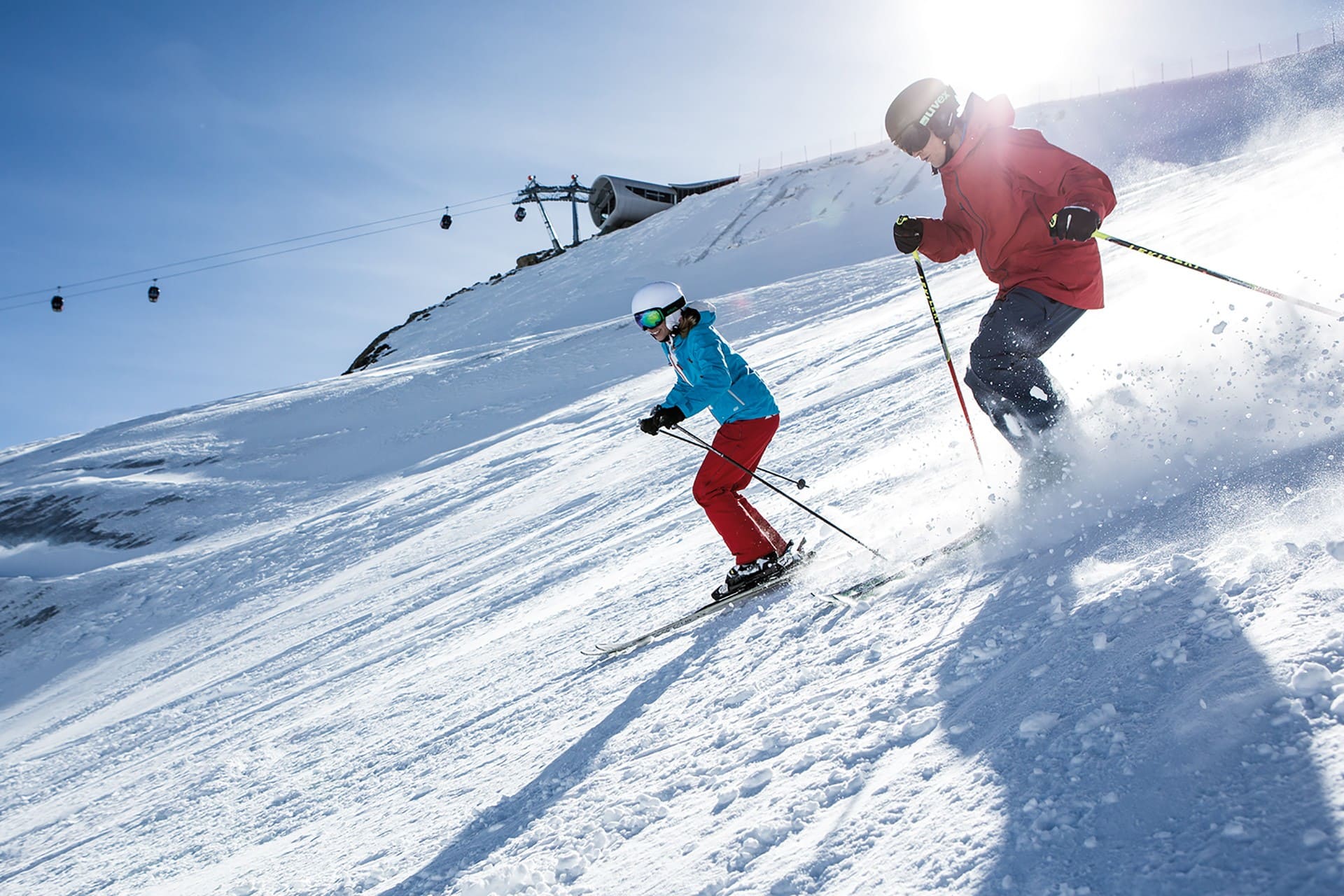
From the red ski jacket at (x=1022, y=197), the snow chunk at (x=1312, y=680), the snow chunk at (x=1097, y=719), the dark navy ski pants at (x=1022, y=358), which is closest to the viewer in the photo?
the snow chunk at (x=1312, y=680)

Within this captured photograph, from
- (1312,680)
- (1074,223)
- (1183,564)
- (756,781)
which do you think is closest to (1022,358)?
(1074,223)

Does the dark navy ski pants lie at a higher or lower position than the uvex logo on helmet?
lower

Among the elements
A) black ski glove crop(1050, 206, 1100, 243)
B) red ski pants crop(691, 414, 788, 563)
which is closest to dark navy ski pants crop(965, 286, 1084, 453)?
black ski glove crop(1050, 206, 1100, 243)

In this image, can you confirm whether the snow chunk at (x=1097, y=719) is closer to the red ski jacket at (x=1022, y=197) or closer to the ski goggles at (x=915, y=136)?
the red ski jacket at (x=1022, y=197)

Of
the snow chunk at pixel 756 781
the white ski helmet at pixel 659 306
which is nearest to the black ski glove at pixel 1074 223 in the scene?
the white ski helmet at pixel 659 306

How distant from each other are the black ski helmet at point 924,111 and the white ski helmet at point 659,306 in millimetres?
1401

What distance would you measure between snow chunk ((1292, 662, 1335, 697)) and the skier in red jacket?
204cm

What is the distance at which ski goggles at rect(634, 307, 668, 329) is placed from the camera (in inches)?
177

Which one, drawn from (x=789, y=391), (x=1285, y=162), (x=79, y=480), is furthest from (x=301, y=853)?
(x=1285, y=162)

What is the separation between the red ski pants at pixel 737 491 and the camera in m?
4.62

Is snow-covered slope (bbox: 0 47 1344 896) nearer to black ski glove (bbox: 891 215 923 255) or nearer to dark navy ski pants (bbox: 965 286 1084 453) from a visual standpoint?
dark navy ski pants (bbox: 965 286 1084 453)

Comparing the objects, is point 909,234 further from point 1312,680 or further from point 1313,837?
point 1313,837

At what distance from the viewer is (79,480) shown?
14.6 meters

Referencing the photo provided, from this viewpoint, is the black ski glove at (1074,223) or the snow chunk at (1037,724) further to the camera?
the black ski glove at (1074,223)
